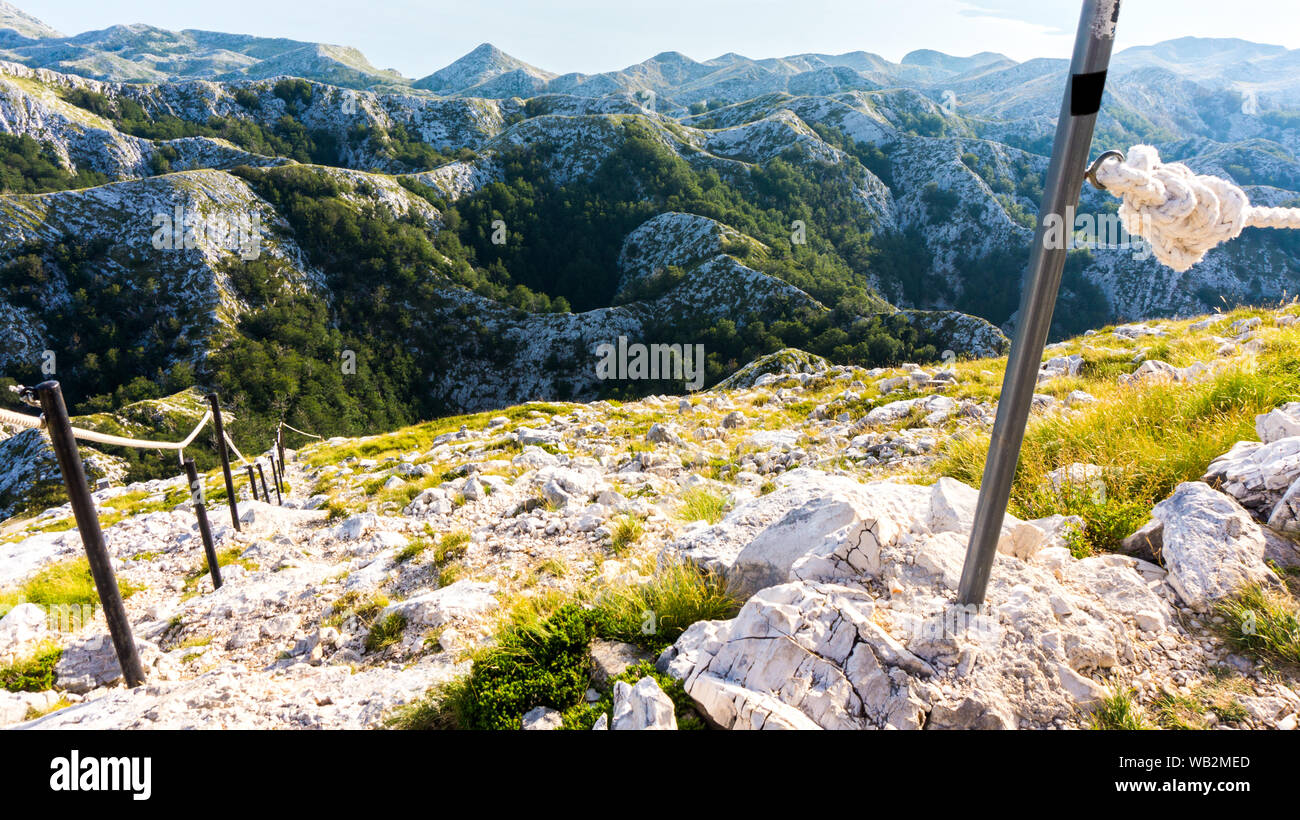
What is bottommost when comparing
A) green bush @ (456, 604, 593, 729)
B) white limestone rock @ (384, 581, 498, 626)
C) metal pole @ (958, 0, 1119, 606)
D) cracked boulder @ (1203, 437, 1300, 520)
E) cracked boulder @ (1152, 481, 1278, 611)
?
white limestone rock @ (384, 581, 498, 626)

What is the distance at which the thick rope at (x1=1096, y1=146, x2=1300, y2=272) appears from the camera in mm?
2512

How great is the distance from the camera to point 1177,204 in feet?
8.24

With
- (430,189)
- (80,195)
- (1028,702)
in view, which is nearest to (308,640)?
(1028,702)

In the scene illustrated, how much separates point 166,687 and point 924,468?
8.89m

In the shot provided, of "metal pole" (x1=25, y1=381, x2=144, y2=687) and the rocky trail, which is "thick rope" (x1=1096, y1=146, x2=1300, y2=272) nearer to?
the rocky trail

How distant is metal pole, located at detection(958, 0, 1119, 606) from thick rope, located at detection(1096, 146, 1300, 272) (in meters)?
0.20

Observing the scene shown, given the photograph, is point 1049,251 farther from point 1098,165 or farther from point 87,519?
point 87,519

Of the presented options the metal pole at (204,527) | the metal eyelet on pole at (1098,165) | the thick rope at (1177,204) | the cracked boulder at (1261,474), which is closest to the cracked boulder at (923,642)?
the cracked boulder at (1261,474)

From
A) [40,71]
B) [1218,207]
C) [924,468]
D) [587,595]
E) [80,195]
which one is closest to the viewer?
[1218,207]

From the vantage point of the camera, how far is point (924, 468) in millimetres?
7711

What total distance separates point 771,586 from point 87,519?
5.73m

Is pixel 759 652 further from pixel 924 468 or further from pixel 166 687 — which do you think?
pixel 924 468

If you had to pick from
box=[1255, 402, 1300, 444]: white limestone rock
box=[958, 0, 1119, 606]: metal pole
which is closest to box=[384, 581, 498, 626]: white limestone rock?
box=[958, 0, 1119, 606]: metal pole
